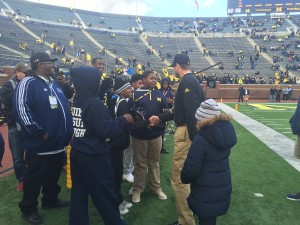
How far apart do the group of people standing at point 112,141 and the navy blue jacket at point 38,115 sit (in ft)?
0.04

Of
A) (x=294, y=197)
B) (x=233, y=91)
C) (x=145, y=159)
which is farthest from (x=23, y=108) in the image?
(x=233, y=91)

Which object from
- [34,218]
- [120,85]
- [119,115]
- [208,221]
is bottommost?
[34,218]

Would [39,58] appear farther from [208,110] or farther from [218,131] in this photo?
[218,131]

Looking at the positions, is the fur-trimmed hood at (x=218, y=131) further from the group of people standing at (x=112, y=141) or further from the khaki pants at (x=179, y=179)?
the khaki pants at (x=179, y=179)

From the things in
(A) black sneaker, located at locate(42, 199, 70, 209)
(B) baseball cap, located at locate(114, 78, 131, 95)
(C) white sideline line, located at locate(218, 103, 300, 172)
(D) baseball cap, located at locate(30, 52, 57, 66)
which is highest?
(D) baseball cap, located at locate(30, 52, 57, 66)

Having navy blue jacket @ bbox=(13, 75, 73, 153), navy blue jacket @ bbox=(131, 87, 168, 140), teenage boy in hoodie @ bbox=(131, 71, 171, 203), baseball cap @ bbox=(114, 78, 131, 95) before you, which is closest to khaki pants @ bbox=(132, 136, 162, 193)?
teenage boy in hoodie @ bbox=(131, 71, 171, 203)

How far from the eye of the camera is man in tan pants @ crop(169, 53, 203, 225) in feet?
11.9

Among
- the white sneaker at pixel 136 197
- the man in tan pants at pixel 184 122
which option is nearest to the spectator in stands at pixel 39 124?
the white sneaker at pixel 136 197

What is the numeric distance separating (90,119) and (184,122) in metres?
1.32

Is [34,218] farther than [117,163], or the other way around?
[117,163]

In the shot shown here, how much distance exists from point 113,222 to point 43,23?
51.6 m

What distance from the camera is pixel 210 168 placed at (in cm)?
285

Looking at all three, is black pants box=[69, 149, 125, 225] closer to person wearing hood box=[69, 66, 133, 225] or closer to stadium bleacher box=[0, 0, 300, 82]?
person wearing hood box=[69, 66, 133, 225]

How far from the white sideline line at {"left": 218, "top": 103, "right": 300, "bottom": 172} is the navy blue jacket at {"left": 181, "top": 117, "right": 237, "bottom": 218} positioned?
4.41 metres
